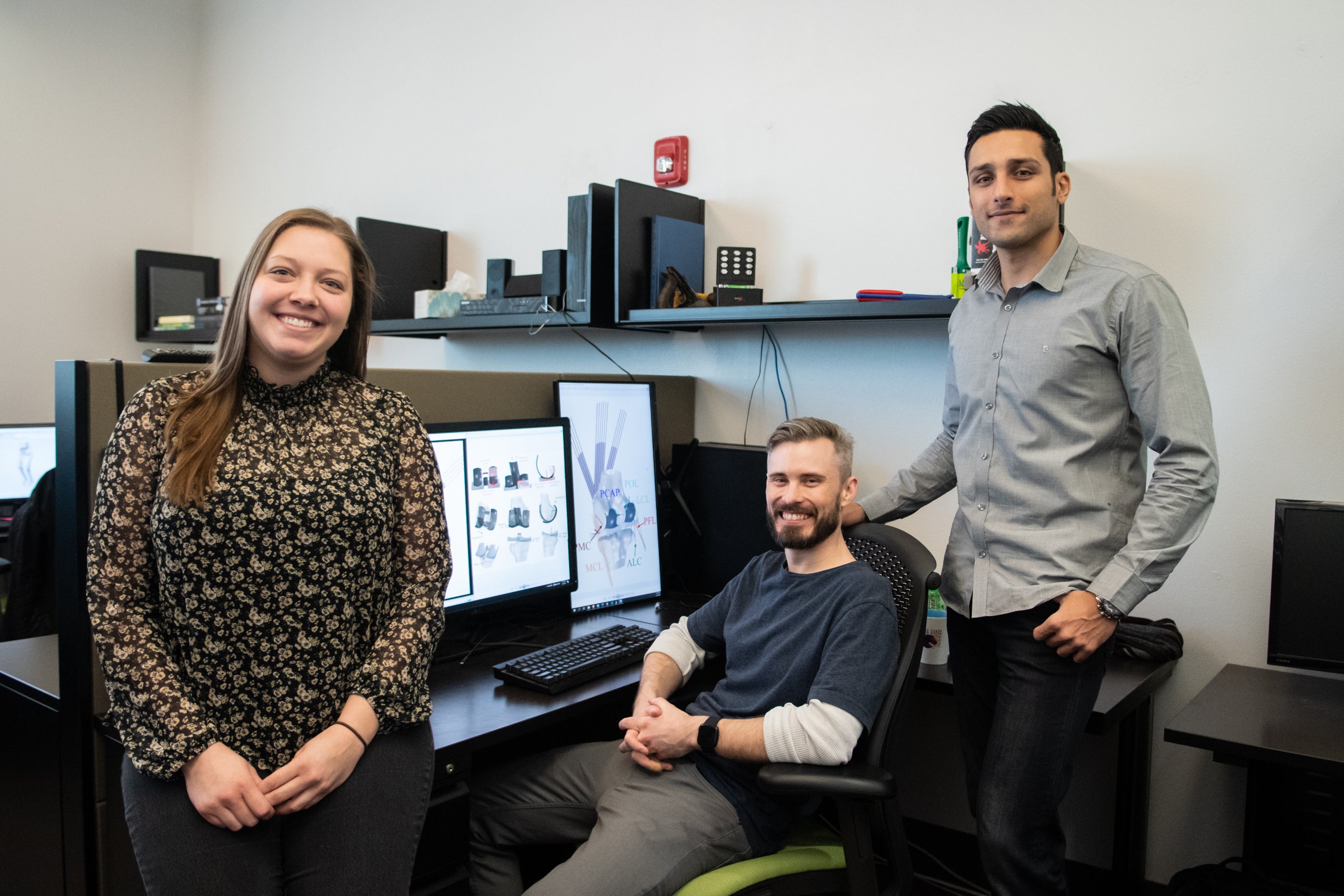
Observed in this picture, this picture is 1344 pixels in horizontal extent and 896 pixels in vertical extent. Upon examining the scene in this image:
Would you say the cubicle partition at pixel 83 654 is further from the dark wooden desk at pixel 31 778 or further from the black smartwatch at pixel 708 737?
the black smartwatch at pixel 708 737

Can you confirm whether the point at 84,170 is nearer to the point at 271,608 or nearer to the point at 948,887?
the point at 271,608

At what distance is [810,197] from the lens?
254 centimetres

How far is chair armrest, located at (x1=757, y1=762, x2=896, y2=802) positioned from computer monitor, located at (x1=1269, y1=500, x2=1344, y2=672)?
0.96 metres

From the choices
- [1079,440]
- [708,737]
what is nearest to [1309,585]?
[1079,440]

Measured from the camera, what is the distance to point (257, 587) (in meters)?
1.19

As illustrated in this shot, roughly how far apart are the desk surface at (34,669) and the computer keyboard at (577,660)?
75 cm

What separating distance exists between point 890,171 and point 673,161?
2.29 ft

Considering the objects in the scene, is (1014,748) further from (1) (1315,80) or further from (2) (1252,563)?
(1) (1315,80)

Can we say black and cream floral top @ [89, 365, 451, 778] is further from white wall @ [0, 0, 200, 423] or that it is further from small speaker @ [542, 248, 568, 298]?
white wall @ [0, 0, 200, 423]

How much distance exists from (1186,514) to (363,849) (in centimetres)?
127

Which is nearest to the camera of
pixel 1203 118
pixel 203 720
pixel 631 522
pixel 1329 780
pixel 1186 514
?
pixel 203 720

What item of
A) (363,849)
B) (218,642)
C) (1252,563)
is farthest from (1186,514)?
(218,642)

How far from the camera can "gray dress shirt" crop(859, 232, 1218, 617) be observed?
1412 mm

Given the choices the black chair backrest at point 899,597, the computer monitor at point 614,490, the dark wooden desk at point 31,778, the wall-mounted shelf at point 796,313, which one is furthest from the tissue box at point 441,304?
the black chair backrest at point 899,597
